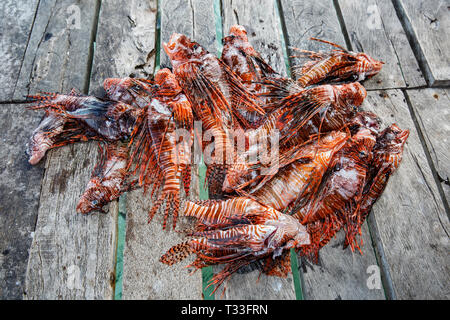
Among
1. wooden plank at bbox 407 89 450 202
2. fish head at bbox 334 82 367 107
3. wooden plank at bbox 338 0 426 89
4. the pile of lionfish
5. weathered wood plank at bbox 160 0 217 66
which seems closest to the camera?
the pile of lionfish

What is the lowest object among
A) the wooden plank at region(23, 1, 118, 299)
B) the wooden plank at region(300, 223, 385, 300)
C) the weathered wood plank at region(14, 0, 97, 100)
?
the wooden plank at region(300, 223, 385, 300)

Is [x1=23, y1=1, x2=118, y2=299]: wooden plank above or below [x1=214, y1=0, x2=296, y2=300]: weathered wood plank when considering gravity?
below

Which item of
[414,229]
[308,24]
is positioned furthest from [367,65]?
[414,229]

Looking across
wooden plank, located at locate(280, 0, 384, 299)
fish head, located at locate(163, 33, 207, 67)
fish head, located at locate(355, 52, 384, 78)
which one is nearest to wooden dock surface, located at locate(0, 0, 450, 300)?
wooden plank, located at locate(280, 0, 384, 299)

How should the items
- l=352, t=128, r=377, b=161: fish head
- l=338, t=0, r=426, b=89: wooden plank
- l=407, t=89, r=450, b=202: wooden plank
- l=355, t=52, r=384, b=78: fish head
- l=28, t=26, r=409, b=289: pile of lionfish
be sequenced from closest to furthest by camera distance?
l=28, t=26, r=409, b=289: pile of lionfish < l=352, t=128, r=377, b=161: fish head < l=407, t=89, r=450, b=202: wooden plank < l=355, t=52, r=384, b=78: fish head < l=338, t=0, r=426, b=89: wooden plank

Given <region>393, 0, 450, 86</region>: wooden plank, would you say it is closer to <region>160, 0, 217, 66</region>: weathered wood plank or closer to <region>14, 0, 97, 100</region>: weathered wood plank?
<region>160, 0, 217, 66</region>: weathered wood plank

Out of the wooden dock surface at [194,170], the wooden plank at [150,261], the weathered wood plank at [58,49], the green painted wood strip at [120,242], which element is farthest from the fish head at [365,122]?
the weathered wood plank at [58,49]

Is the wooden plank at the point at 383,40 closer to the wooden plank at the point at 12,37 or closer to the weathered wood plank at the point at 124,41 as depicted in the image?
the weathered wood plank at the point at 124,41
